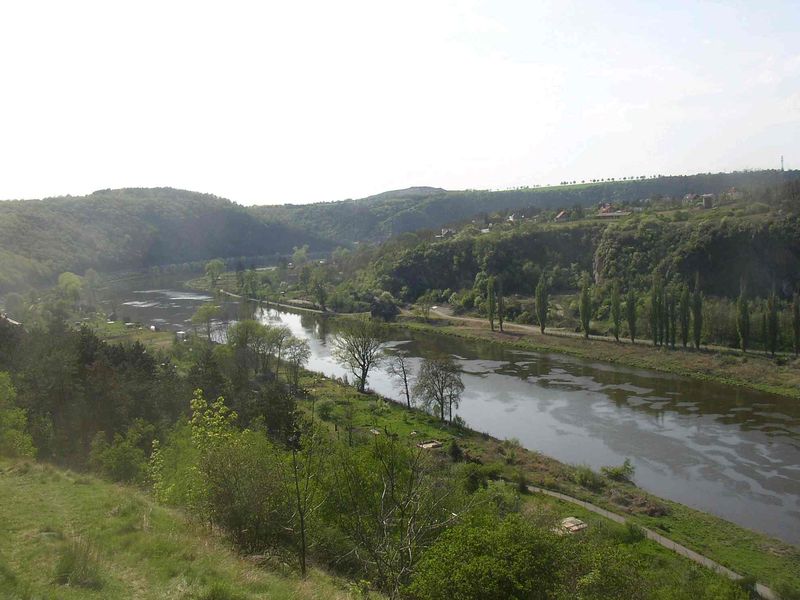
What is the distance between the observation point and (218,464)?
40.0 feet

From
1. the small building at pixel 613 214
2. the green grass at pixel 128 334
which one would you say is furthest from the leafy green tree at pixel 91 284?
the small building at pixel 613 214

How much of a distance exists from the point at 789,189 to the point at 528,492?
7162cm

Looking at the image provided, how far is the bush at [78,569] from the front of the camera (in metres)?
8.60

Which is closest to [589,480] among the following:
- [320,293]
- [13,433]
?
[13,433]

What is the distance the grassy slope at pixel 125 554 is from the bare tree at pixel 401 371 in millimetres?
27941

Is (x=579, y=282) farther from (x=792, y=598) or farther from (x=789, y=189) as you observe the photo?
(x=792, y=598)

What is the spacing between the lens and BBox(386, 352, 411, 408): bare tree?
41.1 m

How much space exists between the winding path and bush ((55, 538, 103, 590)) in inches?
711

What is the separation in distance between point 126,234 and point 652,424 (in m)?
138

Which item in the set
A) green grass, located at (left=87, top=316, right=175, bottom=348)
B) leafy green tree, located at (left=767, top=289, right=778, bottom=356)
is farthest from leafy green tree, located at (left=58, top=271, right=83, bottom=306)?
leafy green tree, located at (left=767, top=289, right=778, bottom=356)

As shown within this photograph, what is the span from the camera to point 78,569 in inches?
345

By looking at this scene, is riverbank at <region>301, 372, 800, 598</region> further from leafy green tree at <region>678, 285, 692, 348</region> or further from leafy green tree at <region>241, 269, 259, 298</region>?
leafy green tree at <region>241, 269, 259, 298</region>

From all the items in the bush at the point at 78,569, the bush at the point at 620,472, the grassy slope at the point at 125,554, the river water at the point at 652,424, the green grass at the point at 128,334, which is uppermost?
the bush at the point at 78,569

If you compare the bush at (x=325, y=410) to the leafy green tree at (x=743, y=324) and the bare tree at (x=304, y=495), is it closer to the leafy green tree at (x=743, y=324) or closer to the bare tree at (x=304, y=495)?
the bare tree at (x=304, y=495)
